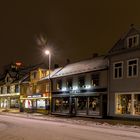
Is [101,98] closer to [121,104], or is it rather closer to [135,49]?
[121,104]

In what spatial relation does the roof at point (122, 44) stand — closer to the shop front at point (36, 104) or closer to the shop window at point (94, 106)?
the shop window at point (94, 106)

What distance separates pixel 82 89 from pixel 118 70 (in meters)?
8.64

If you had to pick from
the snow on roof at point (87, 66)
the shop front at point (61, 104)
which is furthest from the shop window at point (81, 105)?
the snow on roof at point (87, 66)

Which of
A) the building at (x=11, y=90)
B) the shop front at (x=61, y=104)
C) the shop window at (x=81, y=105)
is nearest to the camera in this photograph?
the shop window at (x=81, y=105)

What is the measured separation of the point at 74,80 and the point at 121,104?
1175cm

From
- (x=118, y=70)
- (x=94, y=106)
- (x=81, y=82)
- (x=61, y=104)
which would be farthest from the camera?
(x=61, y=104)

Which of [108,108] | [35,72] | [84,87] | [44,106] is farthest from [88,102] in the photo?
[35,72]

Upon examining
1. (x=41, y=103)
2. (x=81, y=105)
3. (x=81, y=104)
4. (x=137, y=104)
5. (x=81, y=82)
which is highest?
(x=81, y=82)

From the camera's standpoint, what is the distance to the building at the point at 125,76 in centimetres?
3803

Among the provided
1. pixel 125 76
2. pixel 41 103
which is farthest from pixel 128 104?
pixel 41 103

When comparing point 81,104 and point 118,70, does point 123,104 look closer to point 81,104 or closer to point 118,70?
point 118,70

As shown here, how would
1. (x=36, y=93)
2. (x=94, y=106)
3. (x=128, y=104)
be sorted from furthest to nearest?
(x=36, y=93), (x=94, y=106), (x=128, y=104)

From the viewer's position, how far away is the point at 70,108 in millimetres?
50844

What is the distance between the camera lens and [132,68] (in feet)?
127
